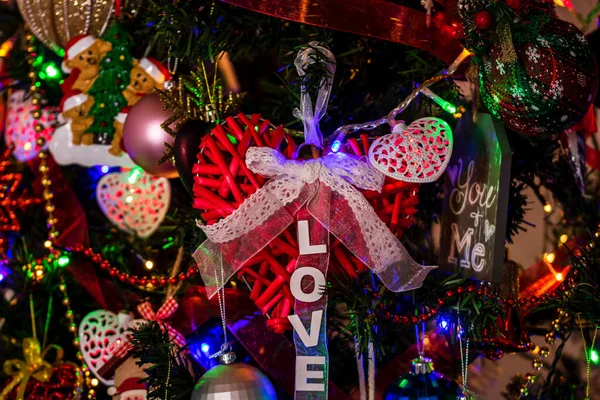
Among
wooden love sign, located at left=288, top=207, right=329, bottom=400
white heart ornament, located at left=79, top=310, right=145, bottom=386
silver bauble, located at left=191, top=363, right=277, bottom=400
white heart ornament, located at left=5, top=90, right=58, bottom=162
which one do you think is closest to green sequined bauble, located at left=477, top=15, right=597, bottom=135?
wooden love sign, located at left=288, top=207, right=329, bottom=400

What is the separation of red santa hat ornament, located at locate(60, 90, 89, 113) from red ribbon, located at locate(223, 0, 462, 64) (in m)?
0.38

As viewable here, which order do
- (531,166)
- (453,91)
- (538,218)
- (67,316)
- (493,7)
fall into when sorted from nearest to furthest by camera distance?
(493,7), (453,91), (531,166), (67,316), (538,218)

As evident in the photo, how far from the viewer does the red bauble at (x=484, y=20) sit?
0.77 metres

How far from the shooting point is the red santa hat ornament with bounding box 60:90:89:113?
3.65 ft

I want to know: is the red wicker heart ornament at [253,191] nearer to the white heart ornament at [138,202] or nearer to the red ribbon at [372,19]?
the red ribbon at [372,19]

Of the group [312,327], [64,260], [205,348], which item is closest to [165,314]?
[205,348]

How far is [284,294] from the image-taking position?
2.62 ft

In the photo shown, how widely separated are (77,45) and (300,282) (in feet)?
1.88

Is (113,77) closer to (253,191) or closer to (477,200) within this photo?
(253,191)

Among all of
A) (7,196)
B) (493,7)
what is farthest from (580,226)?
(7,196)

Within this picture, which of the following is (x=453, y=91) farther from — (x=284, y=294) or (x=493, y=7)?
(x=284, y=294)

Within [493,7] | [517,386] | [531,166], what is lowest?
[517,386]

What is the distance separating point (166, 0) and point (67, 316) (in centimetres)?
54

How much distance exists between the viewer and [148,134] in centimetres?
97
